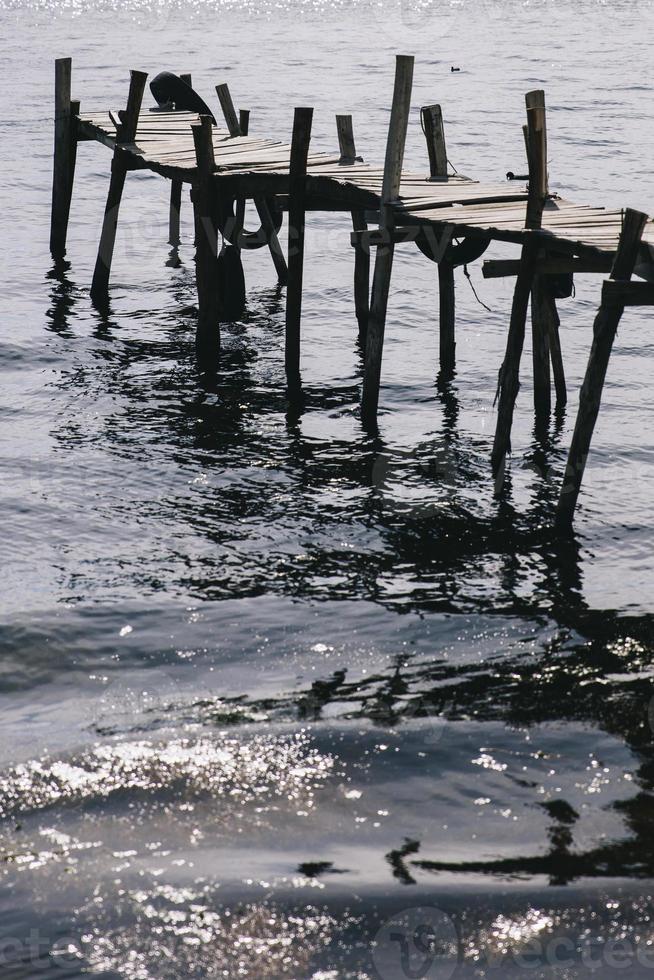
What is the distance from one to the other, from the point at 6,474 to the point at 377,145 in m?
19.2

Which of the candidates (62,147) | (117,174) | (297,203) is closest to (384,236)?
(297,203)

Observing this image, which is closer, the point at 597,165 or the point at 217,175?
the point at 217,175

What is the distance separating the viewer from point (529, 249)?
31.9 ft

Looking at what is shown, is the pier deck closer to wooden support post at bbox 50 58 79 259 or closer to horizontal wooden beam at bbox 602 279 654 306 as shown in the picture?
horizontal wooden beam at bbox 602 279 654 306

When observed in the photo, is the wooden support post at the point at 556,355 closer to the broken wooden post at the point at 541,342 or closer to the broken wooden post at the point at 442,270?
the broken wooden post at the point at 541,342

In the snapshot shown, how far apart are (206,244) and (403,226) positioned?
263 centimetres

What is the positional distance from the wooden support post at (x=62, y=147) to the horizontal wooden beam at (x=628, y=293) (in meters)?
10.3

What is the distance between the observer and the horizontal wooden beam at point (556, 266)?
367 inches

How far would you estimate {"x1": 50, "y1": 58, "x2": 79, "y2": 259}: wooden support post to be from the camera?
54.4 feet

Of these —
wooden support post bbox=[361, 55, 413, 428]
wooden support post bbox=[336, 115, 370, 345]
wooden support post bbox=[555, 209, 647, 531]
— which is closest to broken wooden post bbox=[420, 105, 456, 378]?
wooden support post bbox=[361, 55, 413, 428]

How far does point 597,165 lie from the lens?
2520 cm

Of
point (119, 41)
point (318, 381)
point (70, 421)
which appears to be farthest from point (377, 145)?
point (119, 41)

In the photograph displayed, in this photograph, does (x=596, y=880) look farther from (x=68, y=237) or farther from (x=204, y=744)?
(x=68, y=237)

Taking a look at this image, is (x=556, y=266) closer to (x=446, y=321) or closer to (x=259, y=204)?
(x=446, y=321)
